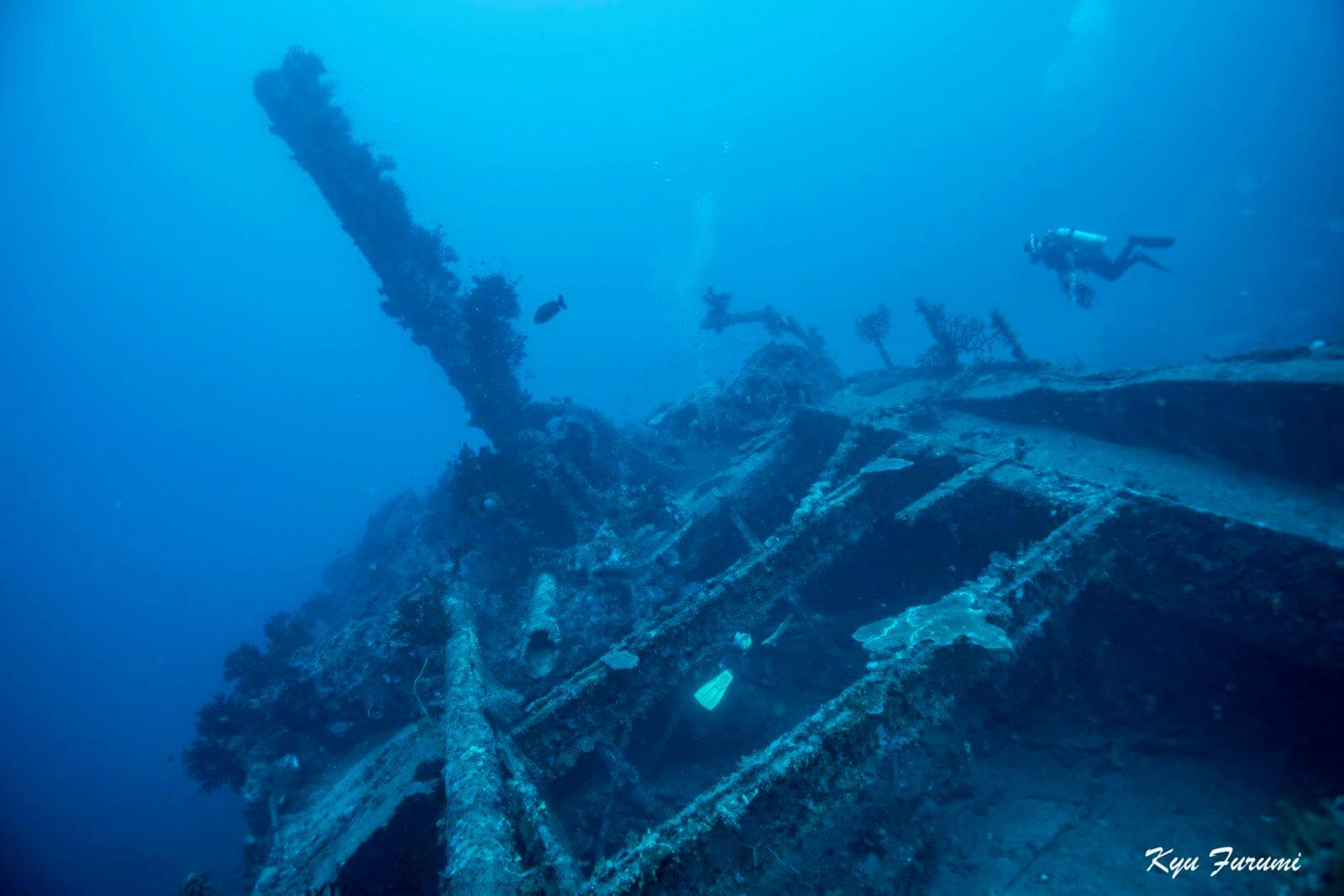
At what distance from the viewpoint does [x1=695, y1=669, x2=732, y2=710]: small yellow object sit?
7.48m

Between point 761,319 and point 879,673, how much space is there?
67.8 feet

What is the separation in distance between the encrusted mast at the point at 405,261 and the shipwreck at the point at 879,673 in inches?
227

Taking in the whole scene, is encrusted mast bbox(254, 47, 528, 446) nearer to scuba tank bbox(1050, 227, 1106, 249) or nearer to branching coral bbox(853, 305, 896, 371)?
branching coral bbox(853, 305, 896, 371)

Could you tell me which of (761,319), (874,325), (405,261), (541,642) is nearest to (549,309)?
(541,642)

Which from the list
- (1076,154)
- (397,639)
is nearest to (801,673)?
(397,639)

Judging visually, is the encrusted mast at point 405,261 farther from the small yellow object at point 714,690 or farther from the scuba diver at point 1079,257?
the scuba diver at point 1079,257

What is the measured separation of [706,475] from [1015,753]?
11.3 m

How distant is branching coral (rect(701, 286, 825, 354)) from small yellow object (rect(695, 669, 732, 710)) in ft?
55.6

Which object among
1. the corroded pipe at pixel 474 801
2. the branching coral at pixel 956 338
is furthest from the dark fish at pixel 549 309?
the branching coral at pixel 956 338

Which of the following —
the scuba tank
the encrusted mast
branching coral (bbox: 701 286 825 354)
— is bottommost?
the scuba tank

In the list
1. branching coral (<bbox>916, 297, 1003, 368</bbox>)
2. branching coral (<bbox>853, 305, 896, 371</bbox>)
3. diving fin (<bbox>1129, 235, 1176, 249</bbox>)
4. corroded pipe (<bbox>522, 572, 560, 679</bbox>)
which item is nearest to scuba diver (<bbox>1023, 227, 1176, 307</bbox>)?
diving fin (<bbox>1129, 235, 1176, 249</bbox>)

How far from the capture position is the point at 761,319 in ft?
77.3

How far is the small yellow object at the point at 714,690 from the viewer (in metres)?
7.48

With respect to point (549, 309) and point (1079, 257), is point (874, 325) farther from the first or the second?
point (549, 309)
